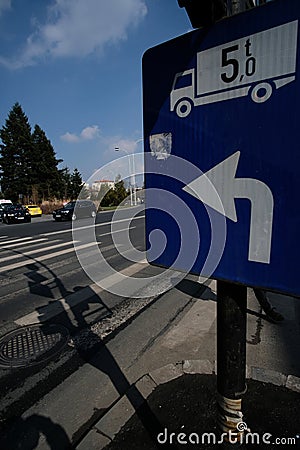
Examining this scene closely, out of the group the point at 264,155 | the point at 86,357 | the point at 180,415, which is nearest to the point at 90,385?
the point at 86,357

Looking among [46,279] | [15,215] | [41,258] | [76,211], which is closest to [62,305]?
[46,279]

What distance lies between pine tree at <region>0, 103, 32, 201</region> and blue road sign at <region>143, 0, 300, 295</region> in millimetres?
50707

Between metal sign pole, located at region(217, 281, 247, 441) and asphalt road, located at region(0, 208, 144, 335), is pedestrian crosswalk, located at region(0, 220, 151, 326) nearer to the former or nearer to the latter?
asphalt road, located at region(0, 208, 144, 335)

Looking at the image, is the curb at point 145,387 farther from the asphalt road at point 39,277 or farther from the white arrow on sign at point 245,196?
the white arrow on sign at point 245,196

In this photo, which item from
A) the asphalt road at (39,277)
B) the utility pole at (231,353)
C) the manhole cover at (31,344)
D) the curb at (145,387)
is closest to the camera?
the utility pole at (231,353)

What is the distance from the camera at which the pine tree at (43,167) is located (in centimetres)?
4844

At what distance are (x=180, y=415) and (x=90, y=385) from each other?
102 centimetres

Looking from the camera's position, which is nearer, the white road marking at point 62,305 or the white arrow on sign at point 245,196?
the white arrow on sign at point 245,196

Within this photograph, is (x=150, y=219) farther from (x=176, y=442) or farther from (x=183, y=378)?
(x=183, y=378)

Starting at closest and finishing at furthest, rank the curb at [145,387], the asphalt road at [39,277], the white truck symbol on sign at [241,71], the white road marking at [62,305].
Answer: the white truck symbol on sign at [241,71], the curb at [145,387], the white road marking at [62,305], the asphalt road at [39,277]

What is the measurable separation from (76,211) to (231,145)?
72.3 ft

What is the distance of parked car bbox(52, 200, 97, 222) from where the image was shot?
2212 cm

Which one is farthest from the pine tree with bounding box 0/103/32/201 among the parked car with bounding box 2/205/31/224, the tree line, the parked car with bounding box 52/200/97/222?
the parked car with bounding box 52/200/97/222
